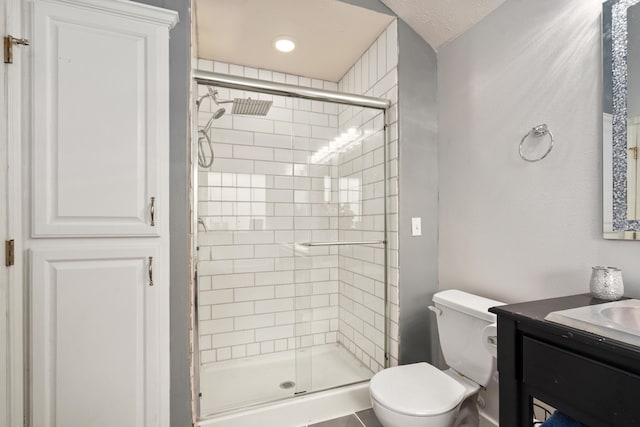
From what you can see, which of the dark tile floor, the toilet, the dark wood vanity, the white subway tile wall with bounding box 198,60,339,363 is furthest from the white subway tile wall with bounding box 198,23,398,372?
the dark wood vanity

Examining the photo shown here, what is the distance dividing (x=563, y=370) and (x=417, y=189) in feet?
4.31

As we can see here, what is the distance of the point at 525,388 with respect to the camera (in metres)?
0.93

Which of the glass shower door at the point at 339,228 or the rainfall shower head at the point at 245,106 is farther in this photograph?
the glass shower door at the point at 339,228

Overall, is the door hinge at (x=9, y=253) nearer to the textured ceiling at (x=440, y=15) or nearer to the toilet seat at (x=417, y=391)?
the toilet seat at (x=417, y=391)

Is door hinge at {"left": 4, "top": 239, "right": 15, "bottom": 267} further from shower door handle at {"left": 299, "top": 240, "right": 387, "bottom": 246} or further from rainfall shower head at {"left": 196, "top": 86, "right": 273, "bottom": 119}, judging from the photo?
shower door handle at {"left": 299, "top": 240, "right": 387, "bottom": 246}

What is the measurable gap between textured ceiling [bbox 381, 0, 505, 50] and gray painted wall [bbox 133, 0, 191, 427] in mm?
1242

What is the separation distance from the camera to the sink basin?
73cm

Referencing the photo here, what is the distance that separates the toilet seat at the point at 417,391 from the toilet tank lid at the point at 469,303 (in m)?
0.34

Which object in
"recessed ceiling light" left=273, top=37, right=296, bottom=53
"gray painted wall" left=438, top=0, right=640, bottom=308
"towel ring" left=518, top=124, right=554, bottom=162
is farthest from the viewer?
"recessed ceiling light" left=273, top=37, right=296, bottom=53

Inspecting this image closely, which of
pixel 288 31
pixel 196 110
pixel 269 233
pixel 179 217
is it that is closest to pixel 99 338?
pixel 179 217

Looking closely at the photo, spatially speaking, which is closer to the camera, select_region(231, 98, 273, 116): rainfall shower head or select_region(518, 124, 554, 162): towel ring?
select_region(518, 124, 554, 162): towel ring

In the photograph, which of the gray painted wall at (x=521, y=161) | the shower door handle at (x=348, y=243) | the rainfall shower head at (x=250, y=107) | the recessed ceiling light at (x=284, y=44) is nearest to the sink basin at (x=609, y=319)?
the gray painted wall at (x=521, y=161)

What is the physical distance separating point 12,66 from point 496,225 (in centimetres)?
218

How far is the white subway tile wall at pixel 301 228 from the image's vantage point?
78.0 inches
